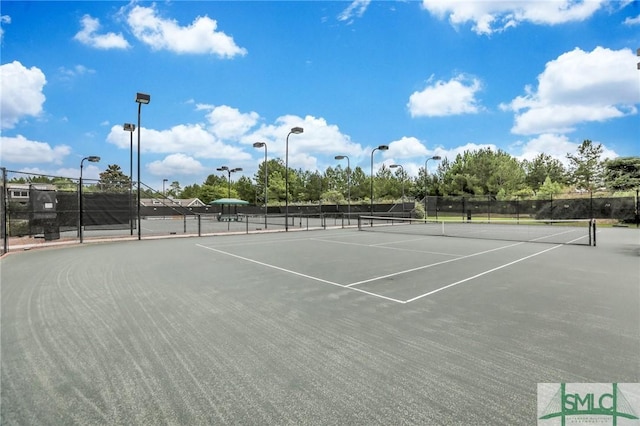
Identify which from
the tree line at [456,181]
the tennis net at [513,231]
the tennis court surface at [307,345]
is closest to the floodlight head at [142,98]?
the tennis court surface at [307,345]

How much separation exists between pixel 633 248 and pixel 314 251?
10970 mm

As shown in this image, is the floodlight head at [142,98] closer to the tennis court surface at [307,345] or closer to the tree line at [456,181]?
the tennis court surface at [307,345]

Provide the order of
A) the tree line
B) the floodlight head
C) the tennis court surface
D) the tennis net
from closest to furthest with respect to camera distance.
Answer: the tennis court surface, the floodlight head, the tennis net, the tree line

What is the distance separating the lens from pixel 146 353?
323 centimetres

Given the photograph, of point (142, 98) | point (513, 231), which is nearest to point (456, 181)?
point (513, 231)

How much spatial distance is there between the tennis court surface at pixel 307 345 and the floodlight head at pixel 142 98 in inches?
395

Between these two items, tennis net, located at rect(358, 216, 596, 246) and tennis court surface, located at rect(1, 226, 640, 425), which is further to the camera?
tennis net, located at rect(358, 216, 596, 246)

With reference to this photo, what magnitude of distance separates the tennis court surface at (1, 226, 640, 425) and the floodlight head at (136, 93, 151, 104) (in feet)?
32.9

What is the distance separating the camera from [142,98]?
14742 millimetres

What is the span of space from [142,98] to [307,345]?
15.1 metres

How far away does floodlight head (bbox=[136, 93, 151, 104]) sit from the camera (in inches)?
577

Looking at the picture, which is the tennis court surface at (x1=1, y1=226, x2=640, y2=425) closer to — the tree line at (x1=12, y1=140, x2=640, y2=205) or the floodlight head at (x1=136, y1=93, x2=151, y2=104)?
the floodlight head at (x1=136, y1=93, x2=151, y2=104)

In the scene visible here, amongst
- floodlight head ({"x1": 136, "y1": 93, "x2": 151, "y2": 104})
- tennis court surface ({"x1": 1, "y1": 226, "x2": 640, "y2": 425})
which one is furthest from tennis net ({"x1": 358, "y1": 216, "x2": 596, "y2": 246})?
floodlight head ({"x1": 136, "y1": 93, "x2": 151, "y2": 104})

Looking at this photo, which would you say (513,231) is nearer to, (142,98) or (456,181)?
(142,98)
